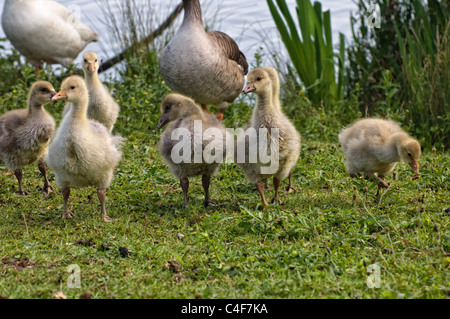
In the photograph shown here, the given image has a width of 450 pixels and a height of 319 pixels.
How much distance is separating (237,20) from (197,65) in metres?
4.97

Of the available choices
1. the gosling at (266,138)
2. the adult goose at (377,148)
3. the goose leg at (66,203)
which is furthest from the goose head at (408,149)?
the goose leg at (66,203)

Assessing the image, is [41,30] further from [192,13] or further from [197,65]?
[197,65]

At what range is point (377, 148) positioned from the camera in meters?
6.16

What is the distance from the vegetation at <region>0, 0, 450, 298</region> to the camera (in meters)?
4.46

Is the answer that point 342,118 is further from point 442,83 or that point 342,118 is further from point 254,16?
point 254,16

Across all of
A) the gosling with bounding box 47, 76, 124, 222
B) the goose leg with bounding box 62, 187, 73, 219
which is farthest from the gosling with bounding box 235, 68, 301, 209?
the goose leg with bounding box 62, 187, 73, 219

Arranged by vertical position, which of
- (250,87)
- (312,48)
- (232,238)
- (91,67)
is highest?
(312,48)

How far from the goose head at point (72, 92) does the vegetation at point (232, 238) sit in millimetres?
1151

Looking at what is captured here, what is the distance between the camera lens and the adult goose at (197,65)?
335 inches

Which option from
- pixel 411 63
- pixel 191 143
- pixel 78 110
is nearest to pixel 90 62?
pixel 78 110

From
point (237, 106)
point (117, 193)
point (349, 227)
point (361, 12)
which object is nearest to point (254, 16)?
point (361, 12)

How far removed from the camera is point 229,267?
475 centimetres

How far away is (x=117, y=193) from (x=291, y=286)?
2.96 meters

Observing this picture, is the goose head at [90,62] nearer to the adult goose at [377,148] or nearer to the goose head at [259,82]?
the goose head at [259,82]
